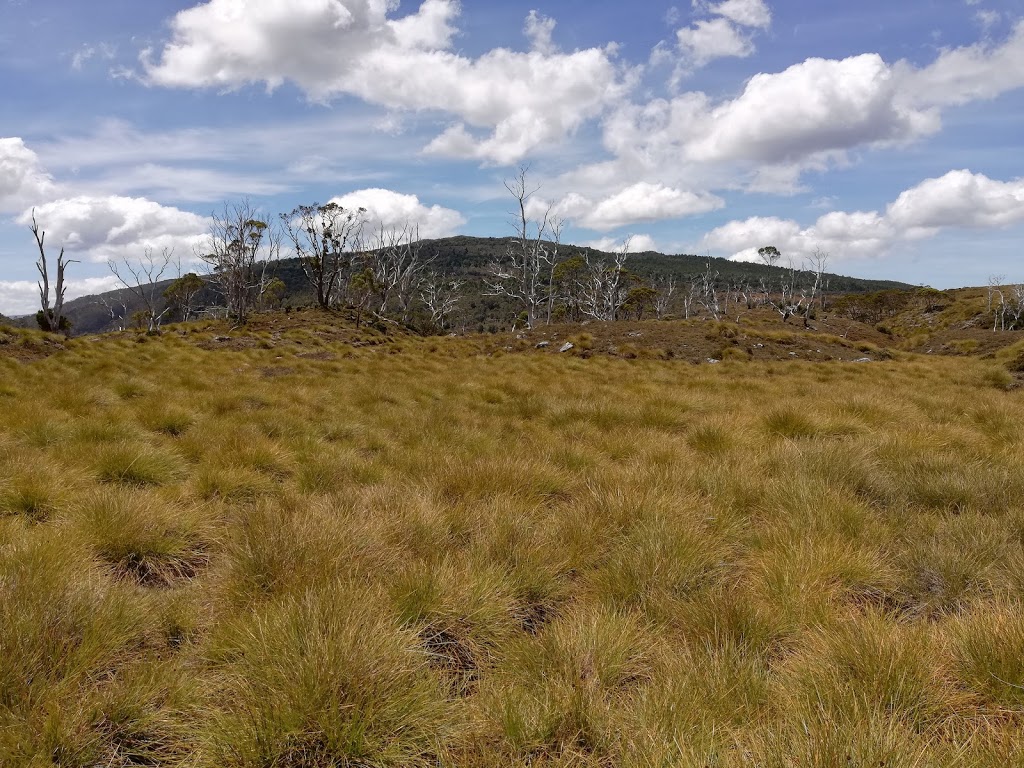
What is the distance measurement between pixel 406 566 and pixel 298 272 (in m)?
189

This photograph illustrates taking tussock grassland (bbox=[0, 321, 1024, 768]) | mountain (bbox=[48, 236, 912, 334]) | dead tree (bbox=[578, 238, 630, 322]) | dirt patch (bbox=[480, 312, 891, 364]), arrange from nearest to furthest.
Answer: tussock grassland (bbox=[0, 321, 1024, 768])
dirt patch (bbox=[480, 312, 891, 364])
dead tree (bbox=[578, 238, 630, 322])
mountain (bbox=[48, 236, 912, 334])

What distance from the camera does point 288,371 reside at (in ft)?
53.0

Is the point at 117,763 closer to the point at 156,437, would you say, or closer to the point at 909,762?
the point at 909,762

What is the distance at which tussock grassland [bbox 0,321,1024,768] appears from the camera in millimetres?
2043

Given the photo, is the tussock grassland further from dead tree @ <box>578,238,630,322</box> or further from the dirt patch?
dead tree @ <box>578,238,630,322</box>

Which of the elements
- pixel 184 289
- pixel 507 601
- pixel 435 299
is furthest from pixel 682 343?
pixel 184 289

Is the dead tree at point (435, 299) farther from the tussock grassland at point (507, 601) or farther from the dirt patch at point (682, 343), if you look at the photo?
the tussock grassland at point (507, 601)

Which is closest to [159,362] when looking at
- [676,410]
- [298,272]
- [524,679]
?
[676,410]

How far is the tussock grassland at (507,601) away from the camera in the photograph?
6.70 ft

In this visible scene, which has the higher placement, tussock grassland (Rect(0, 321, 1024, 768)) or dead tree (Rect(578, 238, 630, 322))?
dead tree (Rect(578, 238, 630, 322))

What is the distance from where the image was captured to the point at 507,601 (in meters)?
3.08

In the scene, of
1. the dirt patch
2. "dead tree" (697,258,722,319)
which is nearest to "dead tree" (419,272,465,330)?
"dead tree" (697,258,722,319)

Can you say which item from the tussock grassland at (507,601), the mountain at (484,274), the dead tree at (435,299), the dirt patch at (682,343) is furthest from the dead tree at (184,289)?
the tussock grassland at (507,601)

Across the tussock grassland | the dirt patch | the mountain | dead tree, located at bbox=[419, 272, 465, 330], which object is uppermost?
the mountain
